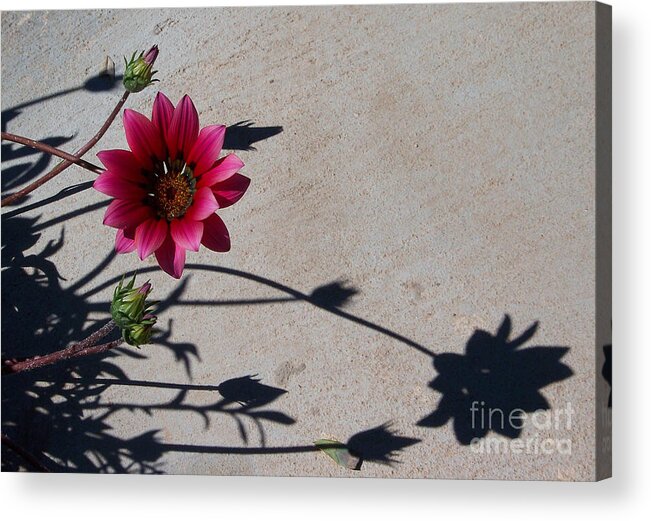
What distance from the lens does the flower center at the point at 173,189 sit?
1108mm

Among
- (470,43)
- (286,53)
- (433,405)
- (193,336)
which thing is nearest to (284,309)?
(193,336)

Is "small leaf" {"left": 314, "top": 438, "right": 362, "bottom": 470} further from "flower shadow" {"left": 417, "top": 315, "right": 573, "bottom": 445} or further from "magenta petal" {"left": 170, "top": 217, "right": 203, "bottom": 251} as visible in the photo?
"magenta petal" {"left": 170, "top": 217, "right": 203, "bottom": 251}

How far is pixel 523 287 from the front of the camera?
1.32 metres

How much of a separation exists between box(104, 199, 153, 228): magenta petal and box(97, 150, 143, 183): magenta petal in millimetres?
35

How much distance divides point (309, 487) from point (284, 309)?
286 mm

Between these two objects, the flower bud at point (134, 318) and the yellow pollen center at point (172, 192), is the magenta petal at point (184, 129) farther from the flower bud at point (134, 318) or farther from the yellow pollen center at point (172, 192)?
the flower bud at point (134, 318)

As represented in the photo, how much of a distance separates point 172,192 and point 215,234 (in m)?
0.13

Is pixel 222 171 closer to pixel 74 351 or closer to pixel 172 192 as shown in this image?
pixel 172 192

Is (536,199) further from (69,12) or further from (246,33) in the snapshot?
(69,12)

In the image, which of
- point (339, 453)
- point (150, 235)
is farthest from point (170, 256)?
point (339, 453)

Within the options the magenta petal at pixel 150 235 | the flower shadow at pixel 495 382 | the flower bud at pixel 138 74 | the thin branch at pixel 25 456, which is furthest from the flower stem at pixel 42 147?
the flower shadow at pixel 495 382

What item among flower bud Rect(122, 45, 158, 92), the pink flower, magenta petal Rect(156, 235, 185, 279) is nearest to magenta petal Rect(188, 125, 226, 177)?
the pink flower

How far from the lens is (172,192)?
44.2 inches

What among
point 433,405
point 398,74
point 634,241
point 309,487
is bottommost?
point 309,487
